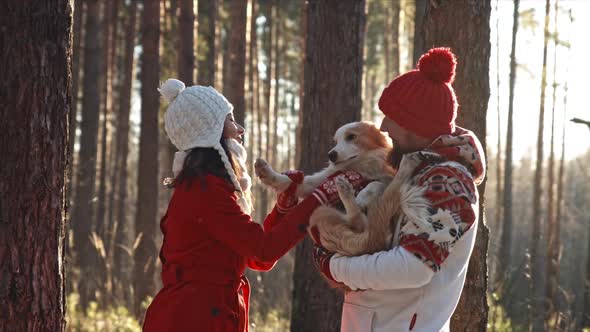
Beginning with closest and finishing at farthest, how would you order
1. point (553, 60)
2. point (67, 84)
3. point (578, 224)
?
point (67, 84) < point (553, 60) < point (578, 224)

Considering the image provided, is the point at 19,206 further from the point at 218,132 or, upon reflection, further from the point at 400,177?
the point at 400,177

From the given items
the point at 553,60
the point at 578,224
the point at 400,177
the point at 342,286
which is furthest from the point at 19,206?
the point at 578,224

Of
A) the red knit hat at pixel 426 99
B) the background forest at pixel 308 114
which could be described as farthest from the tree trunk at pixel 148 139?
the red knit hat at pixel 426 99

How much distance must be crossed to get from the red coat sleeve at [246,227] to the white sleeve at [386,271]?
1.48 ft

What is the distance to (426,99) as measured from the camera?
3488 mm

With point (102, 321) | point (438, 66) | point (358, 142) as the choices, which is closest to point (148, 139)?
point (102, 321)

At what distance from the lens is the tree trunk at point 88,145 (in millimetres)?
14805

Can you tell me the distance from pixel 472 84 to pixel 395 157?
220 centimetres

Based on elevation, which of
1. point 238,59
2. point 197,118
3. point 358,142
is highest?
point 238,59

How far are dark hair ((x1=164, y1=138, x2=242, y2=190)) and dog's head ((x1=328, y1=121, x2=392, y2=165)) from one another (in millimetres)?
656

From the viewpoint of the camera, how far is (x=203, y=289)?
12.8 feet

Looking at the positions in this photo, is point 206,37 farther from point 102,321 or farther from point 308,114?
point 308,114

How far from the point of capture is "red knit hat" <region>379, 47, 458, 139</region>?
349 cm

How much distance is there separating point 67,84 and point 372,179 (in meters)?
1.82
